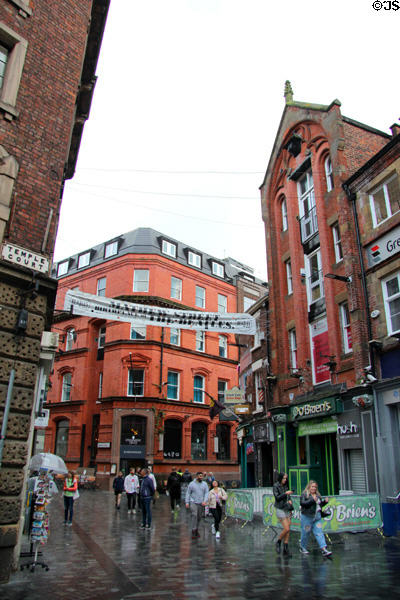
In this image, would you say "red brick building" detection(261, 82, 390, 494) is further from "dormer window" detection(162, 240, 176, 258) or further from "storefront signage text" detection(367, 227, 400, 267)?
"dormer window" detection(162, 240, 176, 258)

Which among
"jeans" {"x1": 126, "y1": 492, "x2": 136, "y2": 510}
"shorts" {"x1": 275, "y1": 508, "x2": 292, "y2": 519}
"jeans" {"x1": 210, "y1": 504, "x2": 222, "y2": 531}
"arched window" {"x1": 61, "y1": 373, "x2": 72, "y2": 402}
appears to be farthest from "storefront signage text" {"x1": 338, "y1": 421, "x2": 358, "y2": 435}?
"arched window" {"x1": 61, "y1": 373, "x2": 72, "y2": 402}

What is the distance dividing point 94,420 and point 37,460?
27880 millimetres

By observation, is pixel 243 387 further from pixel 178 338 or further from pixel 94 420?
pixel 94 420

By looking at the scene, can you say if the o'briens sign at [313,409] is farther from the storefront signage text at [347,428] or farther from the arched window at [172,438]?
the arched window at [172,438]

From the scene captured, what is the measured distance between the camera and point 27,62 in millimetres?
10164

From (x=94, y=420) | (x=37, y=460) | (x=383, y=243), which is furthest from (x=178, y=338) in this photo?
(x=37, y=460)

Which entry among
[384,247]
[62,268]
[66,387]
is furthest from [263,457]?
[62,268]

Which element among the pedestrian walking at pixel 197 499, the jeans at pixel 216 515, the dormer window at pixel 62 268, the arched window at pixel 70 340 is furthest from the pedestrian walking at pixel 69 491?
the dormer window at pixel 62 268

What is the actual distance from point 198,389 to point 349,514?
2641cm

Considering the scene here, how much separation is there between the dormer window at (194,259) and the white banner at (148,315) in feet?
79.0

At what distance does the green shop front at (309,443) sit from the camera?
16938 millimetres

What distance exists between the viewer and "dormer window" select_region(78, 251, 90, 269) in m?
42.8

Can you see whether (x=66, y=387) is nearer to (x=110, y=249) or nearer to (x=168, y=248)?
(x=110, y=249)

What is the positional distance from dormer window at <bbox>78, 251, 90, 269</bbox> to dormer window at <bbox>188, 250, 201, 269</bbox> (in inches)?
375
